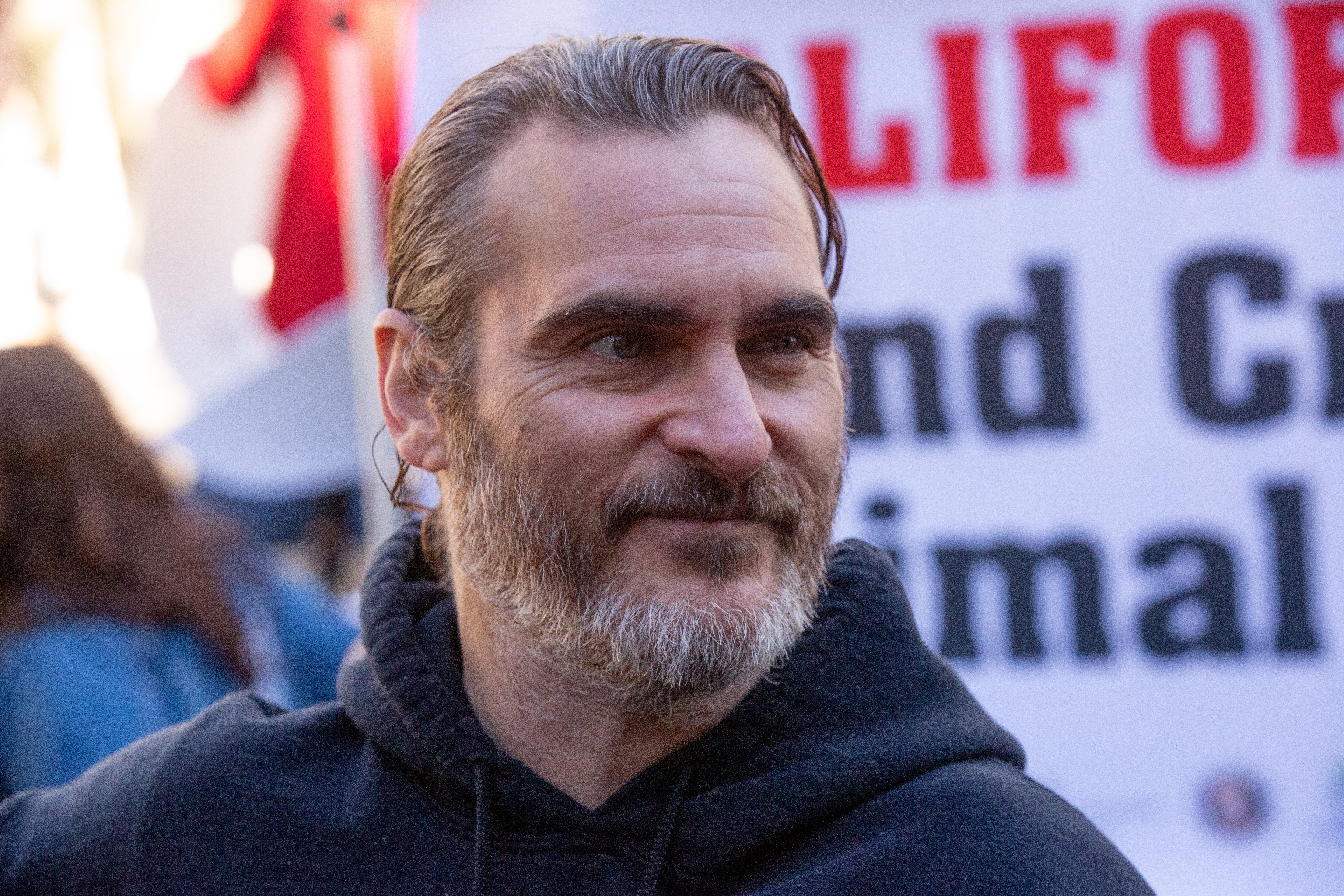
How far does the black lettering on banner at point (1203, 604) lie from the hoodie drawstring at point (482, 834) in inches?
64.3

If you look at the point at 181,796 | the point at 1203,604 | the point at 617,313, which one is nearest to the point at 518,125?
the point at 617,313

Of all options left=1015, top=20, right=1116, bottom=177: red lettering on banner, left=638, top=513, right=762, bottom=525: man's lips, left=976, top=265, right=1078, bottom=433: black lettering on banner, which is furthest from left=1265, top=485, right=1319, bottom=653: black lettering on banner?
left=638, top=513, right=762, bottom=525: man's lips

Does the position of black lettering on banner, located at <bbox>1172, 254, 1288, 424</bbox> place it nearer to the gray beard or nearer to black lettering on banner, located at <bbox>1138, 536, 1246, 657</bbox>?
black lettering on banner, located at <bbox>1138, 536, 1246, 657</bbox>

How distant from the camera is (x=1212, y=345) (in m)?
2.82

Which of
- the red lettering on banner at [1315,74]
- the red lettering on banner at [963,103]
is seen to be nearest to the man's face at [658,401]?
the red lettering on banner at [963,103]

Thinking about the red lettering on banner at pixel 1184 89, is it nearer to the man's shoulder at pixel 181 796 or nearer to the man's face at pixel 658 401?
the man's face at pixel 658 401

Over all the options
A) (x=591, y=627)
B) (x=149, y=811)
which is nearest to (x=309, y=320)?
(x=149, y=811)

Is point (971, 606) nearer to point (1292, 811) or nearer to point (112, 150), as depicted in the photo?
point (1292, 811)

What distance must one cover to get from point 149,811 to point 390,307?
81cm

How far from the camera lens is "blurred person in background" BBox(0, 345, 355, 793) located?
8.84 feet

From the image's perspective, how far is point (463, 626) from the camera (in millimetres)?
2000

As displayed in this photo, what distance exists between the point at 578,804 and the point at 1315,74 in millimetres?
2190

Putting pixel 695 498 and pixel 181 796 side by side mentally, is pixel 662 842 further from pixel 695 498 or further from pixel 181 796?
pixel 181 796

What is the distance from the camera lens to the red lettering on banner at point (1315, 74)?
9.20ft
